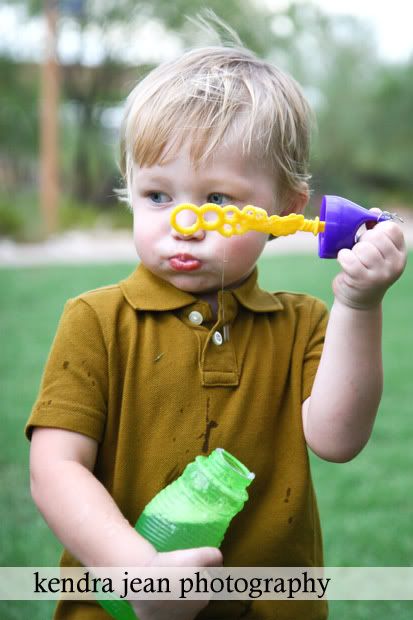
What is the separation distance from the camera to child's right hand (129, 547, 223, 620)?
1.18m

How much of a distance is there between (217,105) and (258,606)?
3.04 ft

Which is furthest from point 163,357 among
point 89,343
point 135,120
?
point 135,120

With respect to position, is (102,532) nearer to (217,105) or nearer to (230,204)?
(230,204)

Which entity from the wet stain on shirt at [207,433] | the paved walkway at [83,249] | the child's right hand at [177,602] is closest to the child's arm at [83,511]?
the child's right hand at [177,602]

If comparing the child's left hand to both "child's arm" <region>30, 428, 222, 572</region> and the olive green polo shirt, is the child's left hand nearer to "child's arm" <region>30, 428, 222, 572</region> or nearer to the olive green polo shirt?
the olive green polo shirt

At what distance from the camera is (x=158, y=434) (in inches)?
57.4

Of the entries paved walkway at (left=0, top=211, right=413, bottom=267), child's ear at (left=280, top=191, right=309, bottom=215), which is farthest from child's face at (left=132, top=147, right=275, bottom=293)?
paved walkway at (left=0, top=211, right=413, bottom=267)

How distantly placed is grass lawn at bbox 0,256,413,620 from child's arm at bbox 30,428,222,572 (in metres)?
0.94

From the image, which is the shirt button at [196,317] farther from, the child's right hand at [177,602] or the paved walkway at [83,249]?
the paved walkway at [83,249]

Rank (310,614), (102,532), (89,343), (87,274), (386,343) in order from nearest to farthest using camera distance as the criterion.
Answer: (102,532) → (89,343) → (310,614) → (386,343) → (87,274)

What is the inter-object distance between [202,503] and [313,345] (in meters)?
0.44

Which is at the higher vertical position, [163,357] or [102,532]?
[163,357]

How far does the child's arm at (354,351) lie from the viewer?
127 centimetres

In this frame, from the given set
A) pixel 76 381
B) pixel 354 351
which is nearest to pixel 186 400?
pixel 76 381
